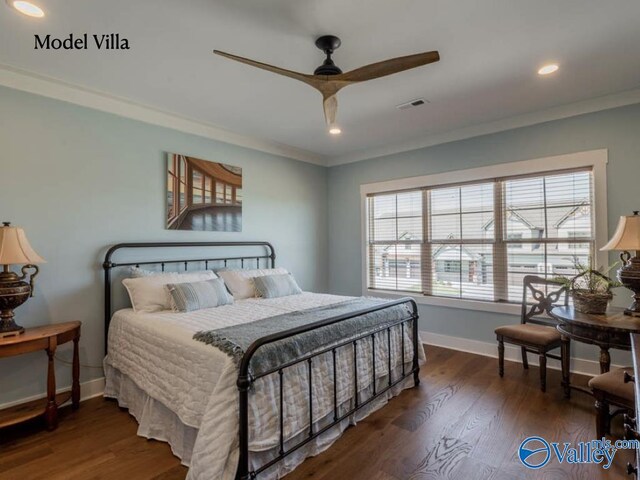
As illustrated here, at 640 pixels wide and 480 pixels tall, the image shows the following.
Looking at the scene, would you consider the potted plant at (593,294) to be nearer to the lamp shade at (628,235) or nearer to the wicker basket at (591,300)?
the wicker basket at (591,300)

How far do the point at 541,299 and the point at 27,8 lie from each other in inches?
177

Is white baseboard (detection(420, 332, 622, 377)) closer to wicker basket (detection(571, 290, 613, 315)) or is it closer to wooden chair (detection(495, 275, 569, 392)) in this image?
wooden chair (detection(495, 275, 569, 392))

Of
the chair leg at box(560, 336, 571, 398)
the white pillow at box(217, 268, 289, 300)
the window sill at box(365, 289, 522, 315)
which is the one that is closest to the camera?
the chair leg at box(560, 336, 571, 398)

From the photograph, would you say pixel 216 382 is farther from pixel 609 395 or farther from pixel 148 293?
pixel 609 395

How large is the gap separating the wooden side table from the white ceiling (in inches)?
76.8

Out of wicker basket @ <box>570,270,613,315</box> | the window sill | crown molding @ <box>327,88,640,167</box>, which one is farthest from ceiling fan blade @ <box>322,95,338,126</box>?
the window sill

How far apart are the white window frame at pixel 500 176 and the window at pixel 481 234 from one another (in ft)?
0.19

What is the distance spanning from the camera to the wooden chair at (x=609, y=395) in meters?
1.91

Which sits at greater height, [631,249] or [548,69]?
[548,69]

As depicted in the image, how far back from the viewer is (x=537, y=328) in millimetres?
3143

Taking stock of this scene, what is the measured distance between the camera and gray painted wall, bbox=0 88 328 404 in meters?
2.58

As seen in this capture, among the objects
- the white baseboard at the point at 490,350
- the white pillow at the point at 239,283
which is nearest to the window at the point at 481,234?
the white baseboard at the point at 490,350

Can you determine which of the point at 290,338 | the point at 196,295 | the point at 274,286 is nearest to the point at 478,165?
the point at 274,286

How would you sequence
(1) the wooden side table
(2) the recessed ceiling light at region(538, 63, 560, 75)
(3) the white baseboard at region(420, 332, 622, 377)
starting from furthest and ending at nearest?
(3) the white baseboard at region(420, 332, 622, 377) < (2) the recessed ceiling light at region(538, 63, 560, 75) < (1) the wooden side table
